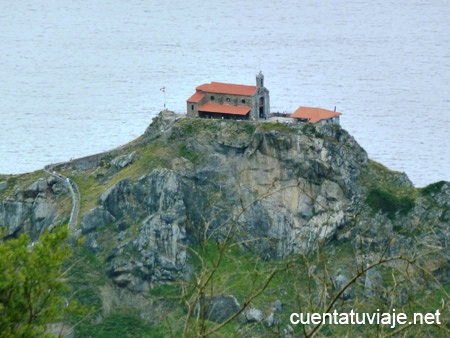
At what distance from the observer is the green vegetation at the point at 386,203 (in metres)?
110

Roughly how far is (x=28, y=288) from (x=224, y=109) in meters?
80.0

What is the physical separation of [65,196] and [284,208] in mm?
19989

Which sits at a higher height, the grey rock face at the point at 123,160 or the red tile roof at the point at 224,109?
the red tile roof at the point at 224,109

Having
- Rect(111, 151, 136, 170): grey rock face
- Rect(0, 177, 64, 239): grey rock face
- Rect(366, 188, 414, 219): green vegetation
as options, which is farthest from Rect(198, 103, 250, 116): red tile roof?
Rect(0, 177, 64, 239): grey rock face

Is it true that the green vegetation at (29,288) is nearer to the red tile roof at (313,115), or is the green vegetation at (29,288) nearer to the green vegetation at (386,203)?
the green vegetation at (386,203)

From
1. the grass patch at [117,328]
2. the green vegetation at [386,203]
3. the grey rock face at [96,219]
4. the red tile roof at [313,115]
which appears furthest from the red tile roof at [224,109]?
the grass patch at [117,328]

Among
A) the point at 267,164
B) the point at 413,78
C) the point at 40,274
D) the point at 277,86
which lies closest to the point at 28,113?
the point at 277,86

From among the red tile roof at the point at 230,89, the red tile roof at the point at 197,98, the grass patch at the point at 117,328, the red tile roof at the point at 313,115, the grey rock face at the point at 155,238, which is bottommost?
the grass patch at the point at 117,328

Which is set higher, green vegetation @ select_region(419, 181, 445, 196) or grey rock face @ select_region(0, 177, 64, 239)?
green vegetation @ select_region(419, 181, 445, 196)

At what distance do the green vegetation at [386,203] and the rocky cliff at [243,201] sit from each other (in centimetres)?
9

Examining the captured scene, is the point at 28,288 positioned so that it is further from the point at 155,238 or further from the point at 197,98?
the point at 197,98

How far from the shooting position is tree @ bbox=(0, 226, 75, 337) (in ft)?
116

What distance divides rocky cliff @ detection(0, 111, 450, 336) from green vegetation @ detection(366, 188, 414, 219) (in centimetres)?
9

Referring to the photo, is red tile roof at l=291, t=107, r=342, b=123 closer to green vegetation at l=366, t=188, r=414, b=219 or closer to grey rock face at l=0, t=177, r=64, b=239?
green vegetation at l=366, t=188, r=414, b=219
